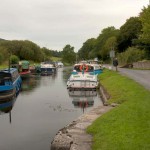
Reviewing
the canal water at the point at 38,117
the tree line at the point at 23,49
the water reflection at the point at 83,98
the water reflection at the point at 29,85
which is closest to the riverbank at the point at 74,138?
the canal water at the point at 38,117

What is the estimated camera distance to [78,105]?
75.9ft

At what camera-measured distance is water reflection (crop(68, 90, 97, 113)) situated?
76.4 ft

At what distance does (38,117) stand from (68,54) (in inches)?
4866

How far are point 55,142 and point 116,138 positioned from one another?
78.7 inches

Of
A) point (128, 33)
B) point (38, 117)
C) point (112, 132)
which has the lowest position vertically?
point (38, 117)

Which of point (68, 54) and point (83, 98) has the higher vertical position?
point (68, 54)

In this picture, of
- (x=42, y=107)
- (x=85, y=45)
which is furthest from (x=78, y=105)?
(x=85, y=45)

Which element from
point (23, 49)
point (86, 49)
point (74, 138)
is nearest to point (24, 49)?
point (23, 49)

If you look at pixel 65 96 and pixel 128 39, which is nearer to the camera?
pixel 65 96

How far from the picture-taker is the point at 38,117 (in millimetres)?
18625

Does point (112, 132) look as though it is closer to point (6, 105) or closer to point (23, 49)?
point (6, 105)

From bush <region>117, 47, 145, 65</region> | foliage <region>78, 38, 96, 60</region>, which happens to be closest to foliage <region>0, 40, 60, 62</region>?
bush <region>117, 47, 145, 65</region>

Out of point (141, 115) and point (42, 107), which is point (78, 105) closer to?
point (42, 107)

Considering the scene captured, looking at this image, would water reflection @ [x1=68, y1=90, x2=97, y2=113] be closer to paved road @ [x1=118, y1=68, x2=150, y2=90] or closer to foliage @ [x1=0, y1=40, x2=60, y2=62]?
paved road @ [x1=118, y1=68, x2=150, y2=90]
